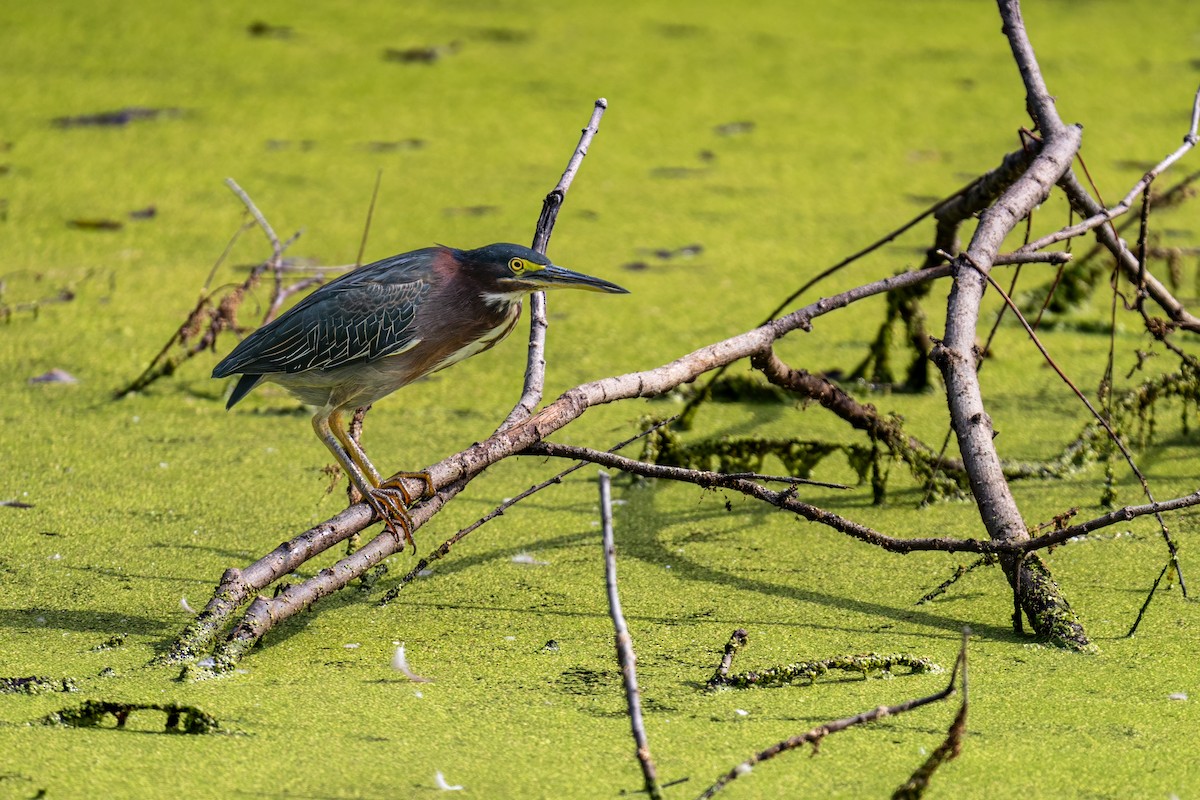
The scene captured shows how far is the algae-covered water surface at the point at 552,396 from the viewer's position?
1823 millimetres

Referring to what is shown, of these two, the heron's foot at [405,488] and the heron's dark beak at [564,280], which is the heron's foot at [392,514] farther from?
the heron's dark beak at [564,280]

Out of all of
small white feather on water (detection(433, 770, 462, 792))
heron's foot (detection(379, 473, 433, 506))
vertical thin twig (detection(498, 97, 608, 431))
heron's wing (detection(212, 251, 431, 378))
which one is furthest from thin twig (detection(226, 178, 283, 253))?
small white feather on water (detection(433, 770, 462, 792))

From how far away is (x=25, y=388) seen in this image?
3.34 m

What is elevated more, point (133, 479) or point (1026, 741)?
point (1026, 741)

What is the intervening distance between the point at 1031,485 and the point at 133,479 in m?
1.87

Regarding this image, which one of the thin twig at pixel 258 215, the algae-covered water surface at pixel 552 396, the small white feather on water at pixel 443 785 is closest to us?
the small white feather on water at pixel 443 785

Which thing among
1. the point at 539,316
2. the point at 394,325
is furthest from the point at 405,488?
the point at 539,316

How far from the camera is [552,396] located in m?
3.32

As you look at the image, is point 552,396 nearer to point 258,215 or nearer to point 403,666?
point 258,215

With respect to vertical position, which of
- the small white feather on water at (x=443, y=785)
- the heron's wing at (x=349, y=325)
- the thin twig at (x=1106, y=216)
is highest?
the thin twig at (x=1106, y=216)

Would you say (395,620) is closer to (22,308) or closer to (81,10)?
(22,308)

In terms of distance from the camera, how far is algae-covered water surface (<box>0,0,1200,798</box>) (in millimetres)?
1823

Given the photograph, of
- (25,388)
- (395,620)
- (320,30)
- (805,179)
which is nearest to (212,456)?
(25,388)

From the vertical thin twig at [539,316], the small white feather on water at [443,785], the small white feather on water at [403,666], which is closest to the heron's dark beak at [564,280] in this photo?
the vertical thin twig at [539,316]
